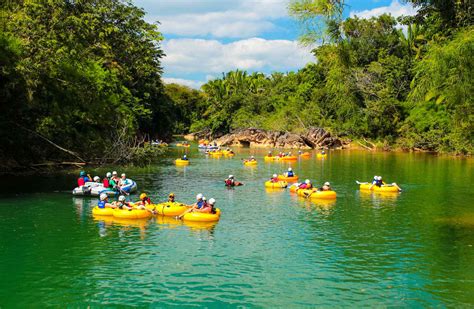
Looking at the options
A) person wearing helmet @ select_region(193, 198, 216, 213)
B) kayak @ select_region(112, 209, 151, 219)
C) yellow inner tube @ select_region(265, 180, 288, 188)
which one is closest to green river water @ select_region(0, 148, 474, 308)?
kayak @ select_region(112, 209, 151, 219)

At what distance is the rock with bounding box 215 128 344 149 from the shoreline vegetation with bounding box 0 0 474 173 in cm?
156

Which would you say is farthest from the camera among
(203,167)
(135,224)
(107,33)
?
(203,167)

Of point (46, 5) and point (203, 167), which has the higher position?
point (46, 5)

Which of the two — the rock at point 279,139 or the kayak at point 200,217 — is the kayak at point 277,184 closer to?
the kayak at point 200,217

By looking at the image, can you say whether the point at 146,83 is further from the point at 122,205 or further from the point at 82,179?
the point at 122,205

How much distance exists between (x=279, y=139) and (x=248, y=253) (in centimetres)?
6473

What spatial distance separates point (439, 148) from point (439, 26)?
5190 centimetres

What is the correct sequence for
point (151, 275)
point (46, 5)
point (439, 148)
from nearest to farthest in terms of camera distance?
point (151, 275) < point (46, 5) < point (439, 148)

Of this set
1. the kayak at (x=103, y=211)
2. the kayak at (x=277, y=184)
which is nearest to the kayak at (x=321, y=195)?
the kayak at (x=277, y=184)

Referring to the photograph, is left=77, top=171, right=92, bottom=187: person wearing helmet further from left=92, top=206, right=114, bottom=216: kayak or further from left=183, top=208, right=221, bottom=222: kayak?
left=183, top=208, right=221, bottom=222: kayak

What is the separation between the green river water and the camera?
543 inches

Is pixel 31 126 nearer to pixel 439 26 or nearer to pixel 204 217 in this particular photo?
pixel 204 217

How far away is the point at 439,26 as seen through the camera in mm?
16312

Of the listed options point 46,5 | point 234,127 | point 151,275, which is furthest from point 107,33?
point 234,127
